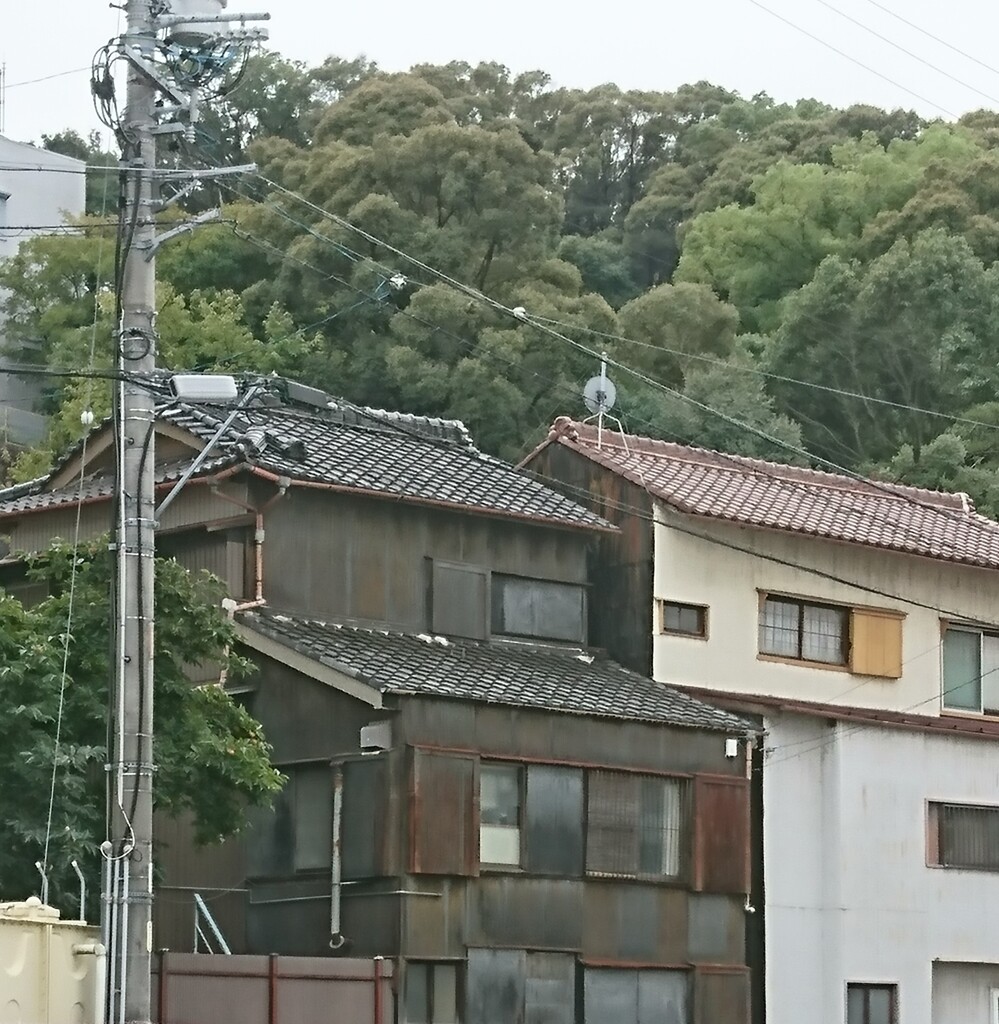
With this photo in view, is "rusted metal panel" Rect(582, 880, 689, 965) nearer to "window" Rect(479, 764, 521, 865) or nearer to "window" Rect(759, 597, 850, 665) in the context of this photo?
"window" Rect(479, 764, 521, 865)

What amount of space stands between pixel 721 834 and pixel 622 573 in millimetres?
5258

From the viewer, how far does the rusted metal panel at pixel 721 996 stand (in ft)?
104

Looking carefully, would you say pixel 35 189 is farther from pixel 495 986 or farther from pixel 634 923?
pixel 495 986

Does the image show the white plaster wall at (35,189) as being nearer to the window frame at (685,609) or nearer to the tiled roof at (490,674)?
the window frame at (685,609)

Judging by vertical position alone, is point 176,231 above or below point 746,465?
below

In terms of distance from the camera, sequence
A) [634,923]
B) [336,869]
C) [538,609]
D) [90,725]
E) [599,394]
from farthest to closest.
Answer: [599,394], [538,609], [634,923], [336,869], [90,725]

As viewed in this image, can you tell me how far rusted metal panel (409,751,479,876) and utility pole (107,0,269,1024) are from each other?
24.6 feet

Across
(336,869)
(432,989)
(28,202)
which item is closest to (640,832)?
(432,989)

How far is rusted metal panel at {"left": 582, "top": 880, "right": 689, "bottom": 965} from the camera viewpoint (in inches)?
1201

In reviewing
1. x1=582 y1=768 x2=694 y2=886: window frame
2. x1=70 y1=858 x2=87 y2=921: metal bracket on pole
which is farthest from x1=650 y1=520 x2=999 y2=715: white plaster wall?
x1=70 y1=858 x2=87 y2=921: metal bracket on pole

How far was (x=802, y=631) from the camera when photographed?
36.9 meters

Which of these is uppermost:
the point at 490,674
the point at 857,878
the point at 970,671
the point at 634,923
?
the point at 970,671

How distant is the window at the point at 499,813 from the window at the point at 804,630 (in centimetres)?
754

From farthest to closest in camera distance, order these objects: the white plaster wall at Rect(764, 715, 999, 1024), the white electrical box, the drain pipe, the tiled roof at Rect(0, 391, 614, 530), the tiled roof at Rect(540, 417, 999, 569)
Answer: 1. the tiled roof at Rect(540, 417, 999, 569)
2. the white plaster wall at Rect(764, 715, 999, 1024)
3. the tiled roof at Rect(0, 391, 614, 530)
4. the drain pipe
5. the white electrical box
